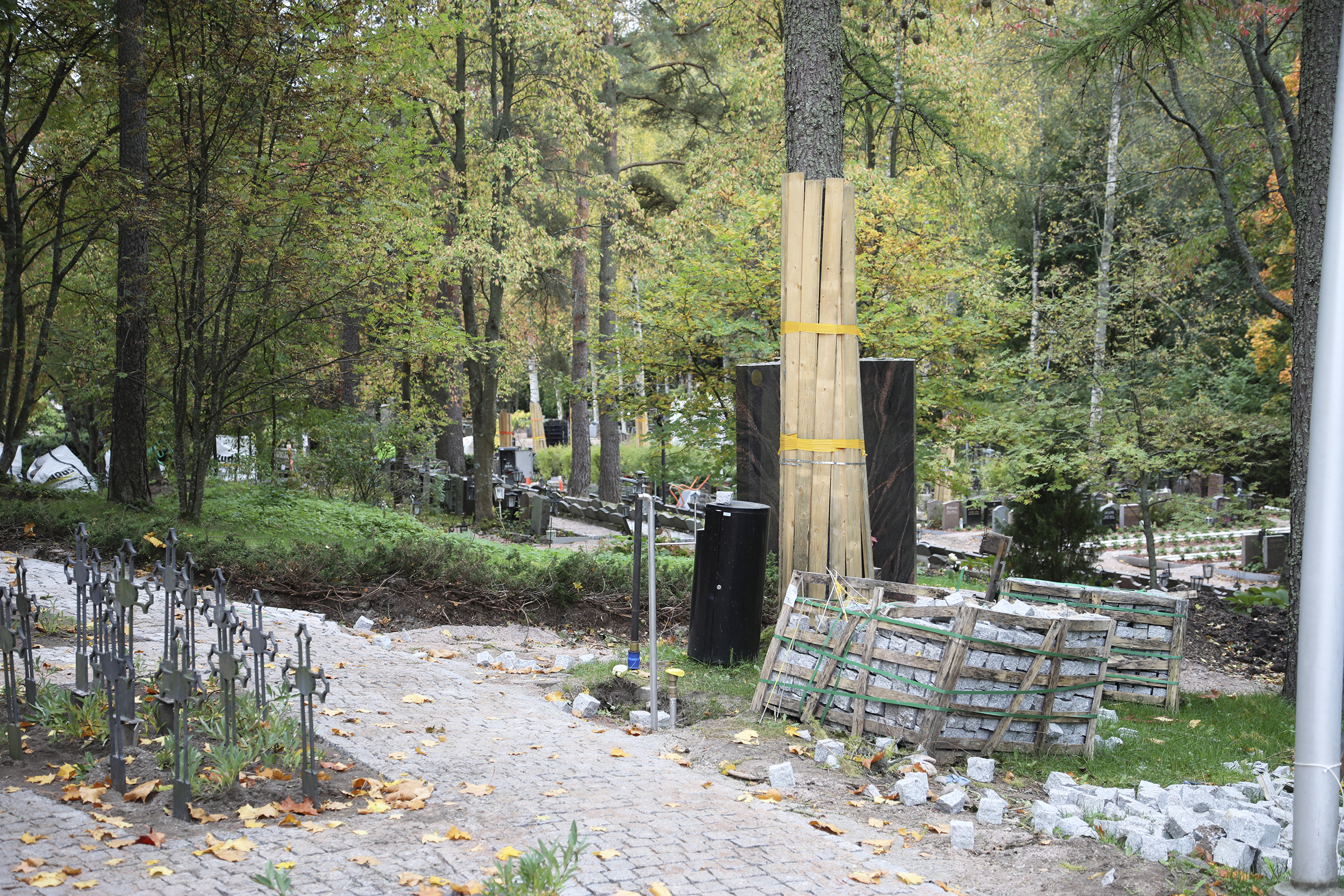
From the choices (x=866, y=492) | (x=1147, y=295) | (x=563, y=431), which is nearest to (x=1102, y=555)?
(x=1147, y=295)

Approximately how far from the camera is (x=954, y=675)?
5094mm

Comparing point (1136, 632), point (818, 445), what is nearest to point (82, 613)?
point (818, 445)

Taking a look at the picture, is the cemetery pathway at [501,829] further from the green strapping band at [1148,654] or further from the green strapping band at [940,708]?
the green strapping band at [1148,654]

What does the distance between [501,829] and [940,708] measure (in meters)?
2.49

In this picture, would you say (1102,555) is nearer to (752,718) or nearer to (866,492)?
(866,492)

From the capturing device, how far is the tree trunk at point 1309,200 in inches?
278

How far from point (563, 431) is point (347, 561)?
3143 cm

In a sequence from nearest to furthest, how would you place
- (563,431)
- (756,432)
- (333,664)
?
(333,664) < (756,432) < (563,431)

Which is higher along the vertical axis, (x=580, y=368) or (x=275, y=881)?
(x=580, y=368)

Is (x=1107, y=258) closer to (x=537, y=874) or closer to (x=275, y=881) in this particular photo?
(x=537, y=874)

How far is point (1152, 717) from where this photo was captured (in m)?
6.84

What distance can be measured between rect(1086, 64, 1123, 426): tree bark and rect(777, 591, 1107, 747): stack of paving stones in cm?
781

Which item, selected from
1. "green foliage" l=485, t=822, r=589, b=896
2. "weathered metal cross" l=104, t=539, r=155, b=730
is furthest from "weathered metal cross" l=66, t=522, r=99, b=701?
"green foliage" l=485, t=822, r=589, b=896

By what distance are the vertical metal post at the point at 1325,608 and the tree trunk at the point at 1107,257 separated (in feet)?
29.9
